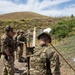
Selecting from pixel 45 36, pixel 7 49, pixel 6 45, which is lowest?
pixel 7 49

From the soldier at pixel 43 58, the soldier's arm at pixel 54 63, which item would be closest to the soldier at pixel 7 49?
the soldier at pixel 43 58

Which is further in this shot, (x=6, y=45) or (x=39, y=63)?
(x=6, y=45)

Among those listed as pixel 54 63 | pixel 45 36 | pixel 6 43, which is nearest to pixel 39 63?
pixel 54 63

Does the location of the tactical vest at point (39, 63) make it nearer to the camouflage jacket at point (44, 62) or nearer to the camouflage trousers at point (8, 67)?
the camouflage jacket at point (44, 62)

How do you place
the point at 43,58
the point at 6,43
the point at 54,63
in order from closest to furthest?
1. the point at 54,63
2. the point at 43,58
3. the point at 6,43

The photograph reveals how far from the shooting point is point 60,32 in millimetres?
25422

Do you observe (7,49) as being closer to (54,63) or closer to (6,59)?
(6,59)

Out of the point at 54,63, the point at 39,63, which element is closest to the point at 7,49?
the point at 39,63

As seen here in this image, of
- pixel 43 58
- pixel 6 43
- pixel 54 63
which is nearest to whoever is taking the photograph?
pixel 54 63

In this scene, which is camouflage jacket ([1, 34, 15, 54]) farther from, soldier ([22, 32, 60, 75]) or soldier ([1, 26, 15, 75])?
soldier ([22, 32, 60, 75])

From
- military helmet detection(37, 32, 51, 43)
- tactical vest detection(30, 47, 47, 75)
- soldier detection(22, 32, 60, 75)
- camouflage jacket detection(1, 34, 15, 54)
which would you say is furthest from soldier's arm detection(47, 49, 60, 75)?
camouflage jacket detection(1, 34, 15, 54)

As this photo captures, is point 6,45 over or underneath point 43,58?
underneath

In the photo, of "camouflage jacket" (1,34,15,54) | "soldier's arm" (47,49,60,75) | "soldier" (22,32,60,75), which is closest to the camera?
"soldier's arm" (47,49,60,75)

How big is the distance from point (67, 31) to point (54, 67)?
65.3 feet
